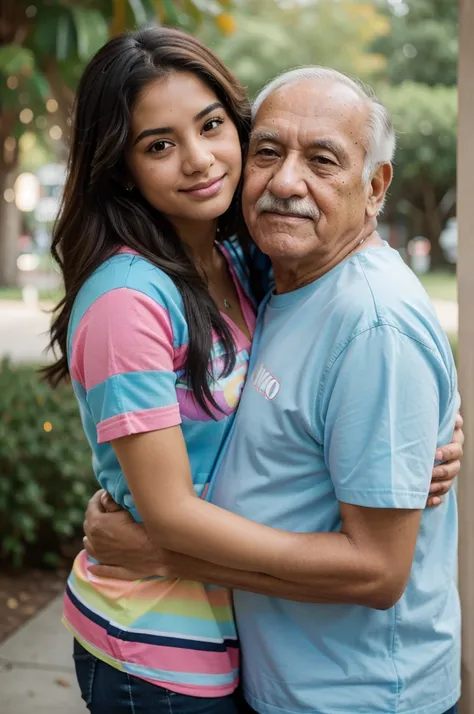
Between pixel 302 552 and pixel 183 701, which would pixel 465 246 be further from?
pixel 183 701

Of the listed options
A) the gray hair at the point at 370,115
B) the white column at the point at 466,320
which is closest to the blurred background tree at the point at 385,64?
the white column at the point at 466,320

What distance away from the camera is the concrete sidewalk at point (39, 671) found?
11.7 ft

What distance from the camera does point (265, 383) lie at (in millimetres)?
1786

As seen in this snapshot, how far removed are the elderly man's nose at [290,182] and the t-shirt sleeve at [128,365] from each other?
36 centimetres

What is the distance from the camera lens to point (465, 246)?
7.68 ft

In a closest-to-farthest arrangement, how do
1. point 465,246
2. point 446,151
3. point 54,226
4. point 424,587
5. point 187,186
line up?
point 424,587, point 187,186, point 54,226, point 465,246, point 446,151

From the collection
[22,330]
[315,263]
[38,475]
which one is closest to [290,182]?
[315,263]

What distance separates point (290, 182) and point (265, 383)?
41 cm

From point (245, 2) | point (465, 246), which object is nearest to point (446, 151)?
point (245, 2)

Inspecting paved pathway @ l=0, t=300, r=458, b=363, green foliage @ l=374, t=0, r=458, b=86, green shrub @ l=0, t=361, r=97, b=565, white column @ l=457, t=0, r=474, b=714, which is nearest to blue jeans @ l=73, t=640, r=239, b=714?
white column @ l=457, t=0, r=474, b=714

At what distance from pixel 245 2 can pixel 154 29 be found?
2363 centimetres

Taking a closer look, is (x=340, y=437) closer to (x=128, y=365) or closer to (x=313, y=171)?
(x=128, y=365)

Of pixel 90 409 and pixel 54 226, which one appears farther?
pixel 54 226

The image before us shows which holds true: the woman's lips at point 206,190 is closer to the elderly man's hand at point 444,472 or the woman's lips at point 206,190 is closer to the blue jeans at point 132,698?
the elderly man's hand at point 444,472
